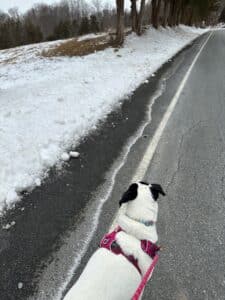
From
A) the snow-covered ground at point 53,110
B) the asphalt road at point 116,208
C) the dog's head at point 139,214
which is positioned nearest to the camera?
the dog's head at point 139,214

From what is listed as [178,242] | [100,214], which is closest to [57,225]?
[100,214]

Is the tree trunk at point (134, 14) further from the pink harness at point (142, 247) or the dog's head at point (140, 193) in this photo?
→ the pink harness at point (142, 247)

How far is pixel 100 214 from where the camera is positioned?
4.19 meters

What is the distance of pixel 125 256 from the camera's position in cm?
243

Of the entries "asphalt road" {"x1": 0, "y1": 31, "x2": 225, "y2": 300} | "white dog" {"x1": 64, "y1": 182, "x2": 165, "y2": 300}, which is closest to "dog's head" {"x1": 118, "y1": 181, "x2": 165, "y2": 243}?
"white dog" {"x1": 64, "y1": 182, "x2": 165, "y2": 300}

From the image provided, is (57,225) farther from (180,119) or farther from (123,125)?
(180,119)

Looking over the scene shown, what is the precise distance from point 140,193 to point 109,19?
382 feet

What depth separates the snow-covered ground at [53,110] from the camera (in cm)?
510

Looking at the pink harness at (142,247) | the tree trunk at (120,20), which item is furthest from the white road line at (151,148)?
the tree trunk at (120,20)

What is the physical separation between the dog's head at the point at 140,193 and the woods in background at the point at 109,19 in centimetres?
1613

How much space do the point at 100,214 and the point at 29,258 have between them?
1.01m

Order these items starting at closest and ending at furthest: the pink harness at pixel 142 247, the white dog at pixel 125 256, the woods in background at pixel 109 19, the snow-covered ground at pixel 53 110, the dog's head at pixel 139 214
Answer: the white dog at pixel 125 256 < the pink harness at pixel 142 247 < the dog's head at pixel 139 214 < the snow-covered ground at pixel 53 110 < the woods in background at pixel 109 19

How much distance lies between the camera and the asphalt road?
10.8 feet

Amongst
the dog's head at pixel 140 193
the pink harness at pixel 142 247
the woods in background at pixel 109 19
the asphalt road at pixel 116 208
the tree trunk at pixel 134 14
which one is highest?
the dog's head at pixel 140 193
